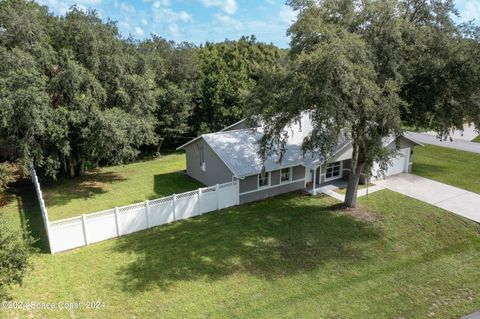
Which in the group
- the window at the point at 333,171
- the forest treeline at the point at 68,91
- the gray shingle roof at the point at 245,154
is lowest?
the window at the point at 333,171

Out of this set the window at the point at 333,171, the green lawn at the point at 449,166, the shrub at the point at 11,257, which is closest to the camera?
the shrub at the point at 11,257

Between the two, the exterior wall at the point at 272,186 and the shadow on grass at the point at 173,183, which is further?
the shadow on grass at the point at 173,183

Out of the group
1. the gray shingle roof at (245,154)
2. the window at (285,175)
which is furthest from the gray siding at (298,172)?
the gray shingle roof at (245,154)

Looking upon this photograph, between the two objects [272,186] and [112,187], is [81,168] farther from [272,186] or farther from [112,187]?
[272,186]

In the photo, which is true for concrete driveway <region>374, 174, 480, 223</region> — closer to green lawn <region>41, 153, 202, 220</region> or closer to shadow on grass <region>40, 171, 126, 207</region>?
green lawn <region>41, 153, 202, 220</region>

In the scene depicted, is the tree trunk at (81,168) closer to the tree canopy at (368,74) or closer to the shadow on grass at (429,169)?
the tree canopy at (368,74)

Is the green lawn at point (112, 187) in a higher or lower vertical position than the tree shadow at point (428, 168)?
lower
